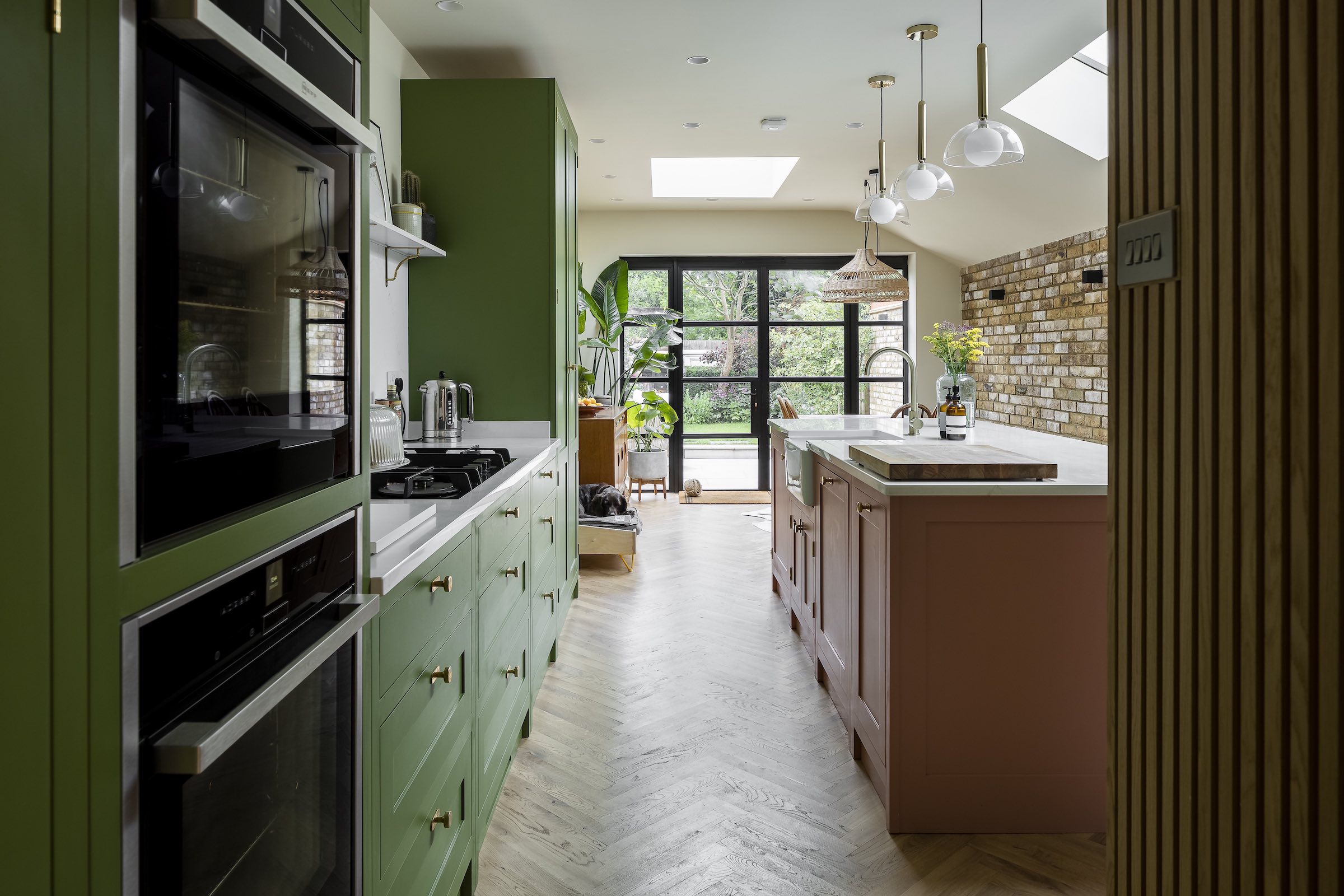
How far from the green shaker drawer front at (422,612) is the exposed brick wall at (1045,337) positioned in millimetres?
4341

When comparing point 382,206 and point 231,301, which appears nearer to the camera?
point 231,301

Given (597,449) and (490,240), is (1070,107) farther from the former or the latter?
(597,449)

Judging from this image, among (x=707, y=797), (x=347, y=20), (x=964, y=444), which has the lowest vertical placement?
(x=707, y=797)

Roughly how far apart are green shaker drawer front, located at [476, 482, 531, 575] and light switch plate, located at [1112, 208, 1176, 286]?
4.47 feet

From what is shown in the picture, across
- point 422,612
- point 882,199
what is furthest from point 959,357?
point 422,612

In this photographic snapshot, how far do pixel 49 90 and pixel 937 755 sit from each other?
7.22ft

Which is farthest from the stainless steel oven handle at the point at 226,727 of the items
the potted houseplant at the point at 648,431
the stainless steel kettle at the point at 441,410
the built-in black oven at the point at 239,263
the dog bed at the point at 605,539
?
the potted houseplant at the point at 648,431

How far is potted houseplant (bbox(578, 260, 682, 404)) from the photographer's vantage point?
689 centimetres

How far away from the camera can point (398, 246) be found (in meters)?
3.23

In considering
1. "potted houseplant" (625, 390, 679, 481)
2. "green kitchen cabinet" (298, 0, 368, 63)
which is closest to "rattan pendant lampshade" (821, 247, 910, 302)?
"potted houseplant" (625, 390, 679, 481)

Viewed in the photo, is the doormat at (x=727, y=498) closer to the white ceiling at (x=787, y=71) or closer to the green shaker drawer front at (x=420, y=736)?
the white ceiling at (x=787, y=71)

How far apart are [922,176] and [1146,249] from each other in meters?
2.30

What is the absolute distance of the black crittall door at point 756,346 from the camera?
7855mm

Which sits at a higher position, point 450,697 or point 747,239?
point 747,239
